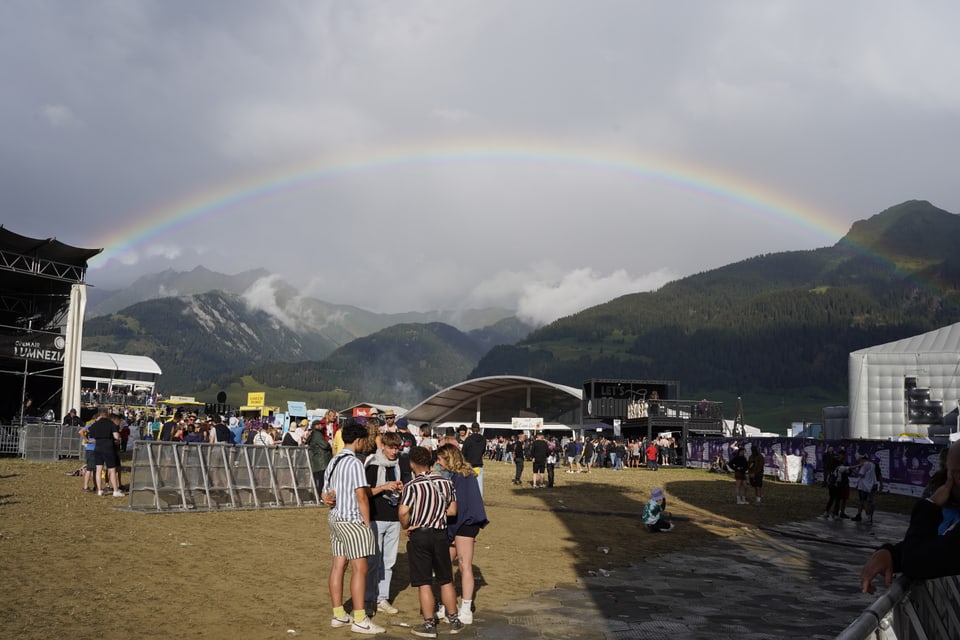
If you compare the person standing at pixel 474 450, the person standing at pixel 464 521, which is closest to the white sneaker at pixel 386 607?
the person standing at pixel 464 521

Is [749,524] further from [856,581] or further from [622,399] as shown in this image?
[622,399]

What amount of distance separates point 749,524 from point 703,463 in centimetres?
2974

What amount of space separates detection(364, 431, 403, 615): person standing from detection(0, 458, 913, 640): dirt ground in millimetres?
390

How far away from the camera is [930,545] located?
141 inches

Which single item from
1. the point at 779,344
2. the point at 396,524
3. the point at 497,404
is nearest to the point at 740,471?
the point at 396,524

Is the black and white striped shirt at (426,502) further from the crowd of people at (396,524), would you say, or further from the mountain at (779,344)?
the mountain at (779,344)

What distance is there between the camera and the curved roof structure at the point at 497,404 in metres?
84.9

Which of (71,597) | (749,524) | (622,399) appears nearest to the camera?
(71,597)

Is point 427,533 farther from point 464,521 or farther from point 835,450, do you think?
point 835,450

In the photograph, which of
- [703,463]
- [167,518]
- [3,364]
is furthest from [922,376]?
[3,364]

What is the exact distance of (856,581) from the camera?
11391mm

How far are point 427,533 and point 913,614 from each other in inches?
183

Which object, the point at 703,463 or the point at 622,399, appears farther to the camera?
the point at 622,399

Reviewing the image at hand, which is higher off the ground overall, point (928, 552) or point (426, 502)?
point (928, 552)
